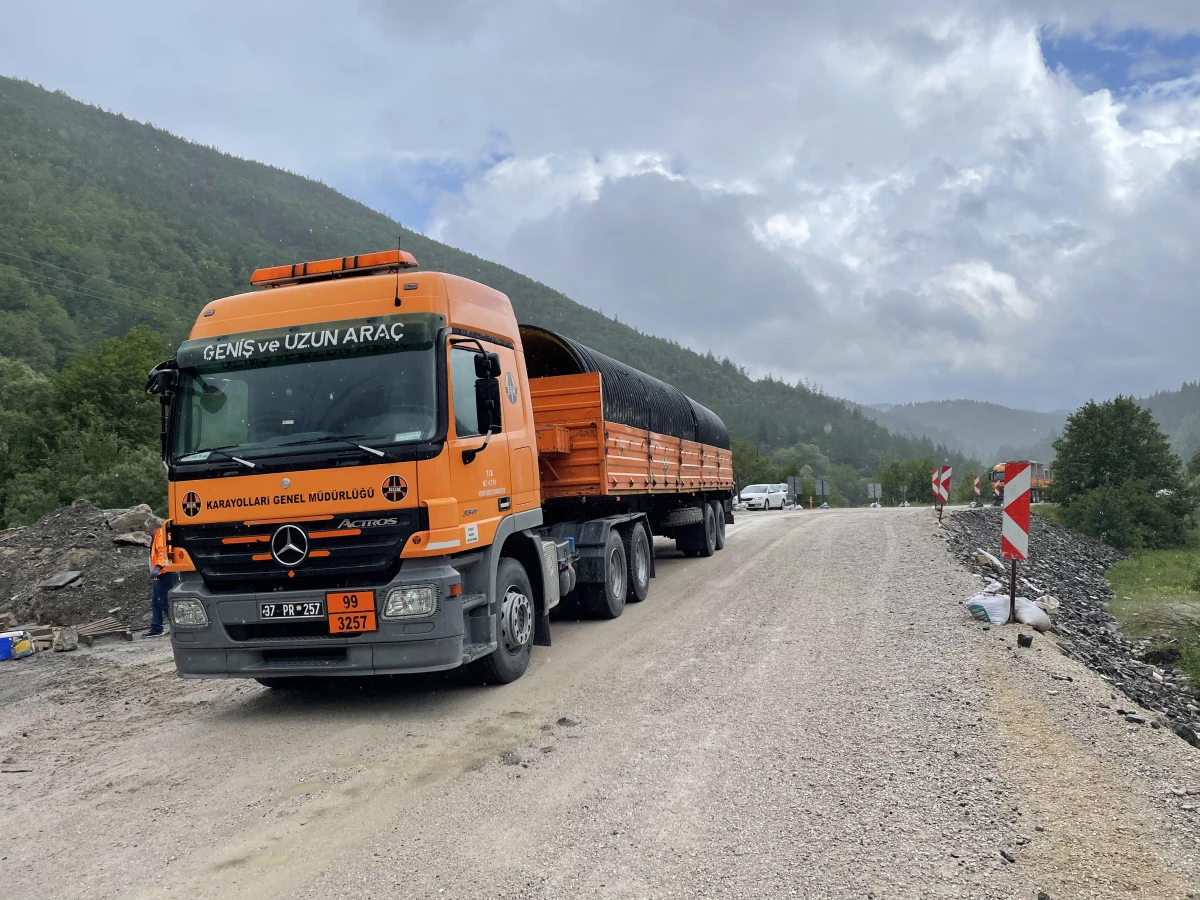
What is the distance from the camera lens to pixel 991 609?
8.49 metres

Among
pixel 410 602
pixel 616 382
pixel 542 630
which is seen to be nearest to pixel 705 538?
pixel 616 382

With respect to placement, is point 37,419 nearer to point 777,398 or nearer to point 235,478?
point 235,478

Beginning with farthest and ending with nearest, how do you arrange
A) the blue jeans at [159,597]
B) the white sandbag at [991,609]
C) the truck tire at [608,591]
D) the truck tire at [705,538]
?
the truck tire at [705,538] → the blue jeans at [159,597] → the truck tire at [608,591] → the white sandbag at [991,609]

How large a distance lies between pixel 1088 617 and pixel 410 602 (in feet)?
46.2

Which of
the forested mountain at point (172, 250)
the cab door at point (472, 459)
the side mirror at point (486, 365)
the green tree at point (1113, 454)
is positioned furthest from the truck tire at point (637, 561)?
the green tree at point (1113, 454)

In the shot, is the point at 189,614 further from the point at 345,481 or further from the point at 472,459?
the point at 472,459

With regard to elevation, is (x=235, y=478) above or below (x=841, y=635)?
above

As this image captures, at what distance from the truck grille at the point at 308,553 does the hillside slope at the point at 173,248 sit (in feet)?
94.4

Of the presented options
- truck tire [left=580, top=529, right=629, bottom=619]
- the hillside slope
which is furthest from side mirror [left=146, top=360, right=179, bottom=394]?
the hillside slope

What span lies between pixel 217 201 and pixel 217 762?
13835 cm

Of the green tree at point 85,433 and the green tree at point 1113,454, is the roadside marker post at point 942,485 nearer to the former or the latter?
the green tree at point 85,433

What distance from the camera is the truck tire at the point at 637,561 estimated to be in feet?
34.3

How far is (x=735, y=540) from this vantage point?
19.1m

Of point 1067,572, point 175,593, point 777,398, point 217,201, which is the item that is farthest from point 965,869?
point 777,398
